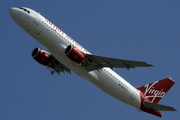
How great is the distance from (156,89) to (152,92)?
1031 mm

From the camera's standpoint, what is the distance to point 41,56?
37.1 metres

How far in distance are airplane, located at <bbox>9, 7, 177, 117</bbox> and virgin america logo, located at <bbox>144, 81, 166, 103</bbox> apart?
1.04 meters

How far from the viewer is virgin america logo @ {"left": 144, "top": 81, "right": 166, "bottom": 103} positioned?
40719 millimetres

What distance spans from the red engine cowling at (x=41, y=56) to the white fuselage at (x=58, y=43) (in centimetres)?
420

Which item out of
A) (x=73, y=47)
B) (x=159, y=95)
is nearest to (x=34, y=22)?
(x=73, y=47)

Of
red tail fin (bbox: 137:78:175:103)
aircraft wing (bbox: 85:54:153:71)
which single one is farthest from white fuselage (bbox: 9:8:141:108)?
red tail fin (bbox: 137:78:175:103)

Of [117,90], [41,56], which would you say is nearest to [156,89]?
[117,90]

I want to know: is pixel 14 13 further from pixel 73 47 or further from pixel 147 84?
pixel 147 84

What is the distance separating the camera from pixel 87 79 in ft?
116

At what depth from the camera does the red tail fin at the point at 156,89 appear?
4075 cm

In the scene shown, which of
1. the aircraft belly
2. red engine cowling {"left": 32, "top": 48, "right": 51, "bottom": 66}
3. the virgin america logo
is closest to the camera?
the aircraft belly

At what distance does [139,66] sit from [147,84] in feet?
36.7

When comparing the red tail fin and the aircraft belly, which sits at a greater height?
the red tail fin

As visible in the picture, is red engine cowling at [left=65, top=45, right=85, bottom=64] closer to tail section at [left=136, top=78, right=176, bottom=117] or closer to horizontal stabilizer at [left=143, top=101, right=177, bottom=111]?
tail section at [left=136, top=78, right=176, bottom=117]
